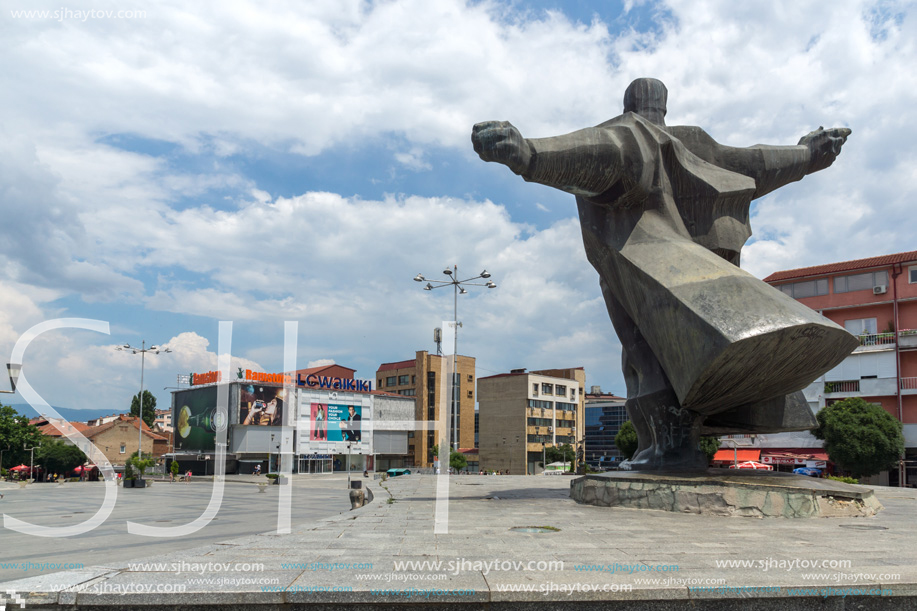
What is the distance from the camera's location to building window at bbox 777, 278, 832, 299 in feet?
133

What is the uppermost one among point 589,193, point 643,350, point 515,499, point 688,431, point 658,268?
point 589,193

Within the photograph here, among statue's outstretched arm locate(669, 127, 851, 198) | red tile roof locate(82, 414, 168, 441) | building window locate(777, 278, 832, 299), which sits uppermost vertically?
building window locate(777, 278, 832, 299)

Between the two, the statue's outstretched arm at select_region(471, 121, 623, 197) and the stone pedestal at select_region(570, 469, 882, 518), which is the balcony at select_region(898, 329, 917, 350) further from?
the statue's outstretched arm at select_region(471, 121, 623, 197)

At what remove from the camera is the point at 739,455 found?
41.8 m

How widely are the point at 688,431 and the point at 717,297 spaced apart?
9.15ft

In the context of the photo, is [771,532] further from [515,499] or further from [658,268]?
[515,499]

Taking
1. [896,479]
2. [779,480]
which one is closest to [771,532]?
[779,480]

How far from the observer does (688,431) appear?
10891 millimetres

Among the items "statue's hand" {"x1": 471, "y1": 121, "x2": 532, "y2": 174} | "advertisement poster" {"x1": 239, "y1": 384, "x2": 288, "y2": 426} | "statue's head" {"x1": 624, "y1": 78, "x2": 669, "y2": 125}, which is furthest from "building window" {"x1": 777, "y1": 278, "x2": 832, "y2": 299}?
"advertisement poster" {"x1": 239, "y1": 384, "x2": 288, "y2": 426}

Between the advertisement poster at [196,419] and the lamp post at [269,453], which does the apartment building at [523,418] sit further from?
the advertisement poster at [196,419]

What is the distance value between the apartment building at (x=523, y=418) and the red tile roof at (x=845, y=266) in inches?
1347

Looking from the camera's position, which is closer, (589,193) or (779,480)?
(779,480)

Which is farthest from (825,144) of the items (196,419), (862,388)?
(196,419)

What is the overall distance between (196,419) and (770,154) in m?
62.1
